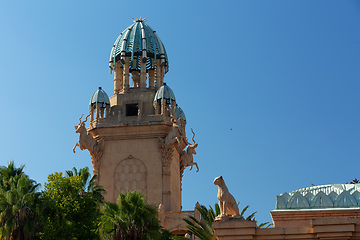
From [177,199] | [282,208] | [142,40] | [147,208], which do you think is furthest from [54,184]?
[142,40]

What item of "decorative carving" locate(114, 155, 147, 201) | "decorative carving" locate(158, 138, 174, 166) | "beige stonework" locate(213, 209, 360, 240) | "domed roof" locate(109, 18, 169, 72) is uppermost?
"domed roof" locate(109, 18, 169, 72)

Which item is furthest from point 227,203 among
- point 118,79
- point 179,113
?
point 118,79

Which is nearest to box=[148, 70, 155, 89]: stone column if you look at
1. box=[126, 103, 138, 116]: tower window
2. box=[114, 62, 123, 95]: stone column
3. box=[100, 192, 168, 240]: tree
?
box=[114, 62, 123, 95]: stone column

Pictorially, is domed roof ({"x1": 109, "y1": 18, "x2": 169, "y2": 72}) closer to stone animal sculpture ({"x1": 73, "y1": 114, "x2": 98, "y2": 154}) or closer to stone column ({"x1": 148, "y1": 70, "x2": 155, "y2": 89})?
stone column ({"x1": 148, "y1": 70, "x2": 155, "y2": 89})

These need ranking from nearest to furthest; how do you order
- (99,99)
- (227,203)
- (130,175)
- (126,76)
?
1. (227,203)
2. (130,175)
3. (99,99)
4. (126,76)

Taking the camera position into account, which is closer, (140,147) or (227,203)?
(227,203)

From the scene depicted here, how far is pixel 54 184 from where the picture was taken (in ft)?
122

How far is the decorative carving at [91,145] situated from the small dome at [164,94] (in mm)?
5213

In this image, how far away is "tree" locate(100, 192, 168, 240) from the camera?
33.3m

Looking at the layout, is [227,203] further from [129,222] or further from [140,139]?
[140,139]

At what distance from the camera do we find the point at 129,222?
33.6 meters

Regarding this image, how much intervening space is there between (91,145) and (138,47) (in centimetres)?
885

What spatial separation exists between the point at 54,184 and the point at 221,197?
506 inches

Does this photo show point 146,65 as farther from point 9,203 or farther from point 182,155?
point 9,203
